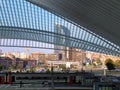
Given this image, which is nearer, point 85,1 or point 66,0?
point 85,1

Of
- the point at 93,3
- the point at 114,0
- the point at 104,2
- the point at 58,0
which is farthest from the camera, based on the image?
the point at 58,0

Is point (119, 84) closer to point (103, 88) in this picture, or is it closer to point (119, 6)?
point (103, 88)

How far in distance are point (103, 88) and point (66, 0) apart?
11.1 m

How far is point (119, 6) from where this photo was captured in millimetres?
31125

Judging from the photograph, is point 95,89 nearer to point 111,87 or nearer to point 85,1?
point 111,87

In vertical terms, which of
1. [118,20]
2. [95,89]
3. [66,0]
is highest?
[66,0]

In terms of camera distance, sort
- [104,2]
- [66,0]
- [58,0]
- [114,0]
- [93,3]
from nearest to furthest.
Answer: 1. [114,0]
2. [104,2]
3. [93,3]
4. [66,0]
5. [58,0]

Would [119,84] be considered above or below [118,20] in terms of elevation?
below

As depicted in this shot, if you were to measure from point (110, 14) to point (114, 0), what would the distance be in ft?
25.7

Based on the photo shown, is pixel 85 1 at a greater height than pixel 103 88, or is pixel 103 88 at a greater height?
pixel 85 1

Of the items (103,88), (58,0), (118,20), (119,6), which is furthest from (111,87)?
(58,0)

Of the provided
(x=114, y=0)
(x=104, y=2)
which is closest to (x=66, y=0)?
(x=104, y=2)

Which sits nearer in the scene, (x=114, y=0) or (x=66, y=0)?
(x=114, y=0)

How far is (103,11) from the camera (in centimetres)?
3762
